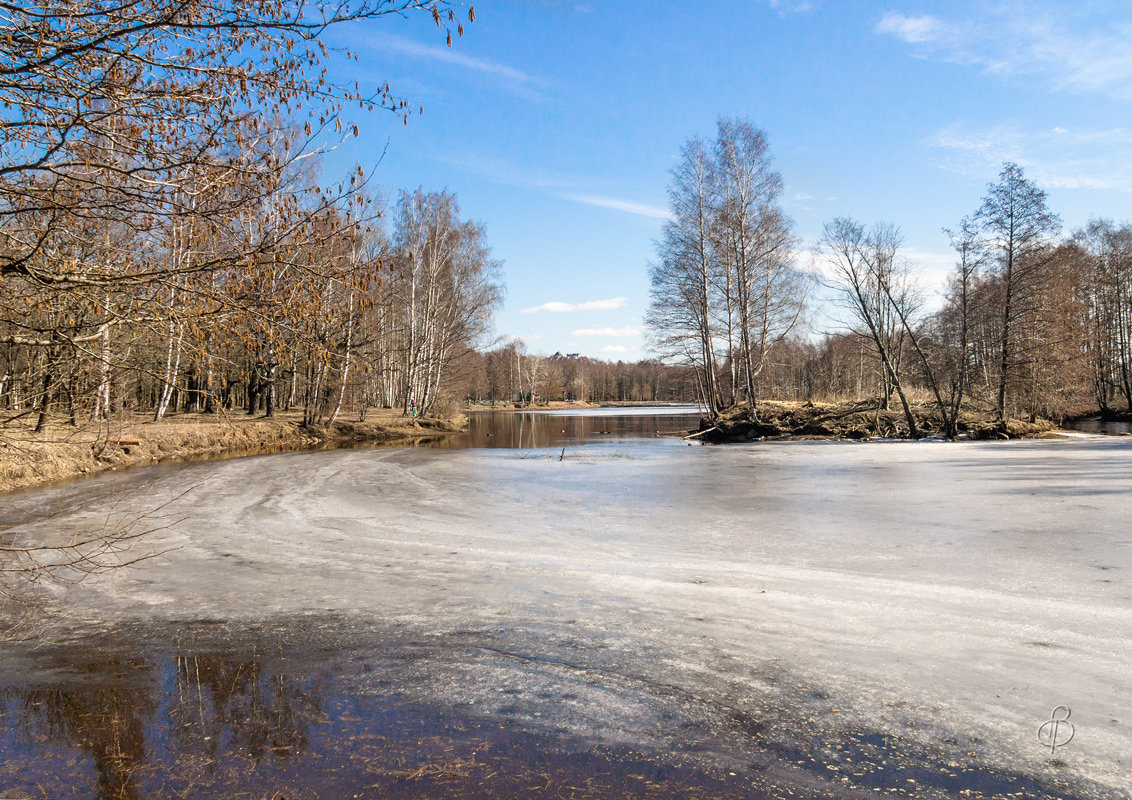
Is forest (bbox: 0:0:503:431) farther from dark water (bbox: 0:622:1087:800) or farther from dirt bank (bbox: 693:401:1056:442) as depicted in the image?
dirt bank (bbox: 693:401:1056:442)

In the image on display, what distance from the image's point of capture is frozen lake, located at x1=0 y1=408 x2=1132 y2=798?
292 centimetres

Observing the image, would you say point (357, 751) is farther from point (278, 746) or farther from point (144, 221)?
point (144, 221)

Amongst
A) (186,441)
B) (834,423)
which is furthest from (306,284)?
(834,423)

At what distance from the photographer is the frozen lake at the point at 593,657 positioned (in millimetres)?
2916

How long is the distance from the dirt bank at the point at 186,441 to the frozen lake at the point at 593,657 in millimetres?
2151

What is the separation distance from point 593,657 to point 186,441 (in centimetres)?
1901

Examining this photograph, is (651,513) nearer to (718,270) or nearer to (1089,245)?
(718,270)

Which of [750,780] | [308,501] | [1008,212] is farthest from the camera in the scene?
[1008,212]

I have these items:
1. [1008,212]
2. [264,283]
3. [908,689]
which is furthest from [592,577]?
[1008,212]

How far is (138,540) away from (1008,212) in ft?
92.3

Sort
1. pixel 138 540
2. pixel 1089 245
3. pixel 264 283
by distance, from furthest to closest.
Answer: pixel 1089 245, pixel 138 540, pixel 264 283

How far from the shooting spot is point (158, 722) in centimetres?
335

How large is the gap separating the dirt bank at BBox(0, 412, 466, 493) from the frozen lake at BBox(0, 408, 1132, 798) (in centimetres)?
215

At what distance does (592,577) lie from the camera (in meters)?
6.09
